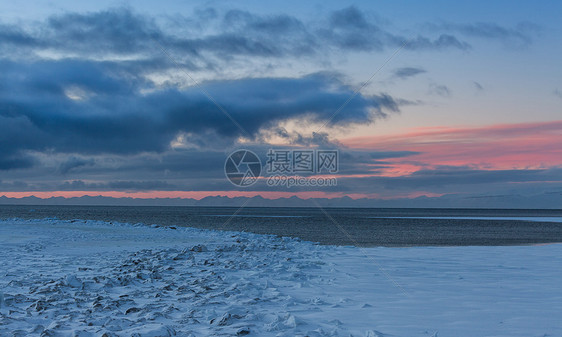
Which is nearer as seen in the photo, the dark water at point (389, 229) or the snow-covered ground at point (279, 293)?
the snow-covered ground at point (279, 293)

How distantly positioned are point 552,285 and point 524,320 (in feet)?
11.9

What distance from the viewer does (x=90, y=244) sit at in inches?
786

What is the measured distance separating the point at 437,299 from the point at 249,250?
9.47 metres

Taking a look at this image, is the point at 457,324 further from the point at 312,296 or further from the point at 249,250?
the point at 249,250

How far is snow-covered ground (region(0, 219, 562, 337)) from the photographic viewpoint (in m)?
7.31

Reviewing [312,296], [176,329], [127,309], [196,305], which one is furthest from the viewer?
[312,296]

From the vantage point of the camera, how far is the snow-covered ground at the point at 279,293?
24.0 feet

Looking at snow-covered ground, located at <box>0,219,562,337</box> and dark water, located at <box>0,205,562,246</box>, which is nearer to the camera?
snow-covered ground, located at <box>0,219,562,337</box>

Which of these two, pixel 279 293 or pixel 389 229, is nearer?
pixel 279 293

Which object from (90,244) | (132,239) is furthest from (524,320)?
(132,239)

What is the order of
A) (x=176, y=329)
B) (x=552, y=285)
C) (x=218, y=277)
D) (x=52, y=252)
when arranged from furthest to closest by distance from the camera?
1. (x=52, y=252)
2. (x=218, y=277)
3. (x=552, y=285)
4. (x=176, y=329)

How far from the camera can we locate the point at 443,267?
13.2 metres

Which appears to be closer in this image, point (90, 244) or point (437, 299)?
point (437, 299)

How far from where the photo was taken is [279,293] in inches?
393
